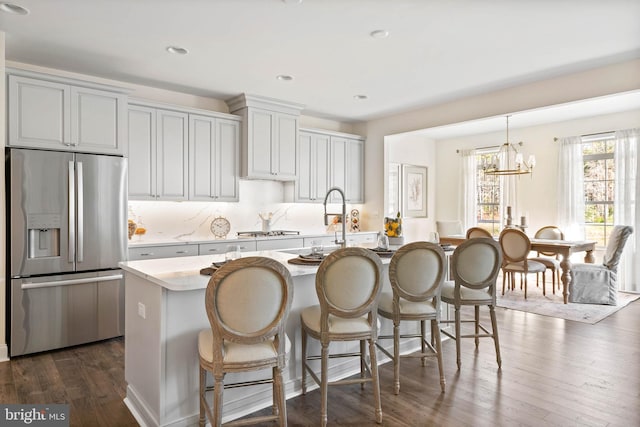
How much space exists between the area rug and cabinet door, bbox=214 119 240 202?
3846mm

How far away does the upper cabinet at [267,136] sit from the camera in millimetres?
5246

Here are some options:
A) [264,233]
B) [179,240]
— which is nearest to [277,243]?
[264,233]

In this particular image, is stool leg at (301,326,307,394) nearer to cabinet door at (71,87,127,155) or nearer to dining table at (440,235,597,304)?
cabinet door at (71,87,127,155)

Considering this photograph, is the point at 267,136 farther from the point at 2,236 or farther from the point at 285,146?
the point at 2,236

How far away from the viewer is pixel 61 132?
A: 3.70 meters

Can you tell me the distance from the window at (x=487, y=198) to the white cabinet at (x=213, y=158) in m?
5.14

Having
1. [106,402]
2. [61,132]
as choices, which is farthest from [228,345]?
[61,132]

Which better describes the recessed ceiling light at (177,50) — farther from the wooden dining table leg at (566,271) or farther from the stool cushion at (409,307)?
the wooden dining table leg at (566,271)

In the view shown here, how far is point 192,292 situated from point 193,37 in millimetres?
2289

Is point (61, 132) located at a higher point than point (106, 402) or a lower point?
higher

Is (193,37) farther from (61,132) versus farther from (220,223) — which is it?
(220,223)

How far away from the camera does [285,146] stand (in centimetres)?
566

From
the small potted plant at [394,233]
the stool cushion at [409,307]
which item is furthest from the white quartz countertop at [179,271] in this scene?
the small potted plant at [394,233]
